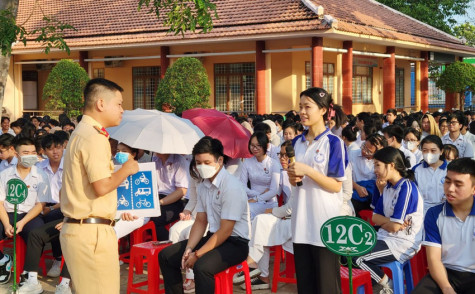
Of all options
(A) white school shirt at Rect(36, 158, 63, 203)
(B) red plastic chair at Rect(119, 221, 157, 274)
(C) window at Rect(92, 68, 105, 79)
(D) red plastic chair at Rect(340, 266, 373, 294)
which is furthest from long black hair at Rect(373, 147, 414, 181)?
(C) window at Rect(92, 68, 105, 79)

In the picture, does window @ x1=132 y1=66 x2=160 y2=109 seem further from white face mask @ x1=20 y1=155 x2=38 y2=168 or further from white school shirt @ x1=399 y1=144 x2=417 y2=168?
white face mask @ x1=20 y1=155 x2=38 y2=168

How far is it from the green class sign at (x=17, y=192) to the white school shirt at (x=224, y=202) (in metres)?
1.68

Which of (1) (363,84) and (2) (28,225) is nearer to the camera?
(2) (28,225)

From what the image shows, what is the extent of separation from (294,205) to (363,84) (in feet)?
69.1

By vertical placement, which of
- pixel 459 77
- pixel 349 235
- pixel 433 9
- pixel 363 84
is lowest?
pixel 349 235

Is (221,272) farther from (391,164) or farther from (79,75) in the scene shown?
(79,75)

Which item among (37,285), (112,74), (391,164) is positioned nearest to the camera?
(391,164)

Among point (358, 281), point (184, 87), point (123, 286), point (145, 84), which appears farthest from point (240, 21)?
point (358, 281)

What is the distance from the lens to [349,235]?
3676 millimetres

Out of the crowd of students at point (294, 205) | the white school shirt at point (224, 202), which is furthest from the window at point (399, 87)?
the white school shirt at point (224, 202)

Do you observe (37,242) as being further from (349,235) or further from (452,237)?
(452,237)

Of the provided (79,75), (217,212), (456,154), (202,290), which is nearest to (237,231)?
(217,212)

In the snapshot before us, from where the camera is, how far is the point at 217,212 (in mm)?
5145

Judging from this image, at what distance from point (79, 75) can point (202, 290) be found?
17048mm
